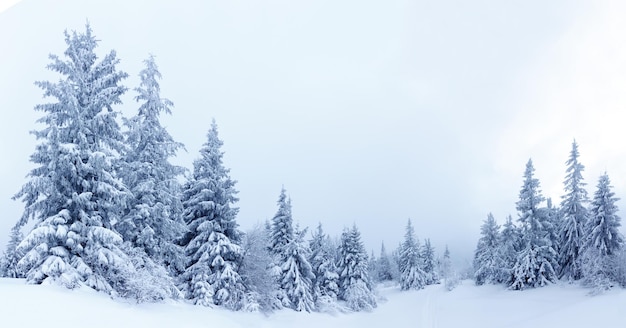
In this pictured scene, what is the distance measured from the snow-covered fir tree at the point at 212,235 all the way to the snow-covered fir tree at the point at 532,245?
3286cm

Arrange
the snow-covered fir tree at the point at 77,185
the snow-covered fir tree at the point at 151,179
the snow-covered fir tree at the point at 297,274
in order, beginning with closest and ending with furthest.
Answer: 1. the snow-covered fir tree at the point at 77,185
2. the snow-covered fir tree at the point at 151,179
3. the snow-covered fir tree at the point at 297,274

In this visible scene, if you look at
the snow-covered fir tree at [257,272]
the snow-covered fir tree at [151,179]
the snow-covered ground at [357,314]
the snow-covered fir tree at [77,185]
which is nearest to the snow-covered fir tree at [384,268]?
the snow-covered ground at [357,314]

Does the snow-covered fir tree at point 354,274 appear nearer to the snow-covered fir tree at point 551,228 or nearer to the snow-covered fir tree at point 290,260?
the snow-covered fir tree at point 290,260

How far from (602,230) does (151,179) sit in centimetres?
4039

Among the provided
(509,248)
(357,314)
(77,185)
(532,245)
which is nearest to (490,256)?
(509,248)

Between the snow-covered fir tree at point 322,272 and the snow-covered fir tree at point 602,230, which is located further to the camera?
the snow-covered fir tree at point 322,272

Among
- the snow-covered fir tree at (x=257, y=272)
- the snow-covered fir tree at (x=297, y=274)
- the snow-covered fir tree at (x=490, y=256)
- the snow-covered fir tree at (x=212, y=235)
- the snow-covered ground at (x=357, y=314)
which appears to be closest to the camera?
the snow-covered ground at (x=357, y=314)

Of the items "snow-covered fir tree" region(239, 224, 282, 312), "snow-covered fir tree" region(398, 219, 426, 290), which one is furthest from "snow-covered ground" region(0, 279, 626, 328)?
"snow-covered fir tree" region(398, 219, 426, 290)

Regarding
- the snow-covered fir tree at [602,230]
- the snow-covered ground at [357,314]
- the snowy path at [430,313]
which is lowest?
the snowy path at [430,313]

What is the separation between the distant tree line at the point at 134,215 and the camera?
1414 centimetres

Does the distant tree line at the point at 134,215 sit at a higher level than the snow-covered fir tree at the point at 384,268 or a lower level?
higher

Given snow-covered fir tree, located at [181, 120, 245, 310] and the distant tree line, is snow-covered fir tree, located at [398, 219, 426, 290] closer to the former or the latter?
the distant tree line

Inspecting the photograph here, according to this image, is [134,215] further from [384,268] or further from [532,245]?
[384,268]

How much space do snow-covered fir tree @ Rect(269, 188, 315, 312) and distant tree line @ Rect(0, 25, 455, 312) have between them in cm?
10
